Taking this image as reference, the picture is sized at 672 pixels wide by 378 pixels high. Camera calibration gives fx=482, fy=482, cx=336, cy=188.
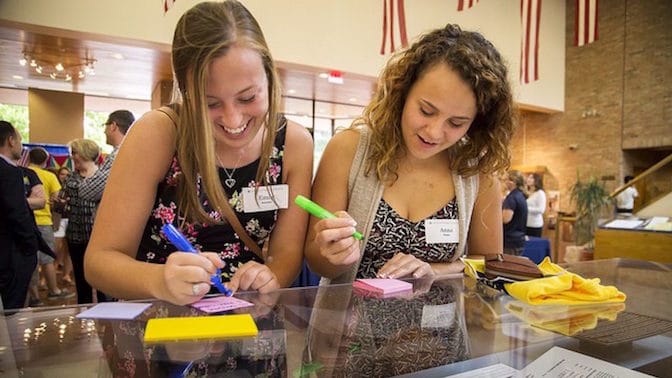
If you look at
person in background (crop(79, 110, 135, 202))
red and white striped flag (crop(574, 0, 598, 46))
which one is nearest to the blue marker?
person in background (crop(79, 110, 135, 202))

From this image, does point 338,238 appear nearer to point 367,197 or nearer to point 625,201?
point 367,197

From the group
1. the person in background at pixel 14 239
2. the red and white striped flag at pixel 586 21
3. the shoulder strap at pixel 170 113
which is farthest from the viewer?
the red and white striped flag at pixel 586 21

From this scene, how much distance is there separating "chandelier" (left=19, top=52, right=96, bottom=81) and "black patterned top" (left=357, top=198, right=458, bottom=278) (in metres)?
7.22

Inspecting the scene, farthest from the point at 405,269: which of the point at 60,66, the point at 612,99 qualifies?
the point at 612,99

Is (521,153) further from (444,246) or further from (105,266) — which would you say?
(105,266)

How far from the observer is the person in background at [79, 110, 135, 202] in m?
3.19

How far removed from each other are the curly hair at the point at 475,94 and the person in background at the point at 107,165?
1.86 metres

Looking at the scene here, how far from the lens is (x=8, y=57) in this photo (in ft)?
24.2

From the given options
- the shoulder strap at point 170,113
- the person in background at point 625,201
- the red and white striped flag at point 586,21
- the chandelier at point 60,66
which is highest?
the chandelier at point 60,66

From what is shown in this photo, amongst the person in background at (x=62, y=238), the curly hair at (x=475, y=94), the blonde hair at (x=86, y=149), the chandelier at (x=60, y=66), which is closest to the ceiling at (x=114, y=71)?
the chandelier at (x=60, y=66)

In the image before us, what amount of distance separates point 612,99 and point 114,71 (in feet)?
30.3

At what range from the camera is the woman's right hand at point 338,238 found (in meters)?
1.00

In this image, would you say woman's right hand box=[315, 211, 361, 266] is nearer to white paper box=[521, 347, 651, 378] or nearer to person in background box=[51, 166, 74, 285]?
white paper box=[521, 347, 651, 378]

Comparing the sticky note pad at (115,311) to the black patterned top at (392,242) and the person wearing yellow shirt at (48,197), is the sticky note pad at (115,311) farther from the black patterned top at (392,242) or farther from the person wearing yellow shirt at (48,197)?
the person wearing yellow shirt at (48,197)
